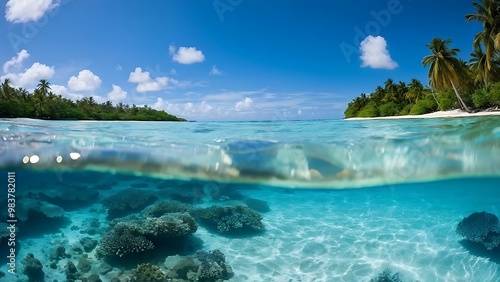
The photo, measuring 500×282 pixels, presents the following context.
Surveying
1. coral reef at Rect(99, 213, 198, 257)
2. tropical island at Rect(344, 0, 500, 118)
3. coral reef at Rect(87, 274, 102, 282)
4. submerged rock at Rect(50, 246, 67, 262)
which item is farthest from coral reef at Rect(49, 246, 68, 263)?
tropical island at Rect(344, 0, 500, 118)

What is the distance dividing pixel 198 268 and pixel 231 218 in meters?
3.05

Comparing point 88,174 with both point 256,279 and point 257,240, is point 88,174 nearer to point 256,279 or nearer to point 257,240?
point 257,240

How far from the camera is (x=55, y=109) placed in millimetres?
38875

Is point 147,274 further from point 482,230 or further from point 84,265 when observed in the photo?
point 482,230

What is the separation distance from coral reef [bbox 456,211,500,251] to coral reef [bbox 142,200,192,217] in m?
10.6

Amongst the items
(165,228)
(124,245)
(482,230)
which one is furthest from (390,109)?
(124,245)

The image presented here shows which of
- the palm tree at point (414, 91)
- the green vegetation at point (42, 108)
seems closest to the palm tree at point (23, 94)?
the green vegetation at point (42, 108)

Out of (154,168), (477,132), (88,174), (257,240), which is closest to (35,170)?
(88,174)

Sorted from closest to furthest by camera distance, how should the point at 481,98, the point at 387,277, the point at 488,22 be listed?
the point at 387,277 < the point at 488,22 < the point at 481,98

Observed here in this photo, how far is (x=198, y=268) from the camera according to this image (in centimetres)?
903

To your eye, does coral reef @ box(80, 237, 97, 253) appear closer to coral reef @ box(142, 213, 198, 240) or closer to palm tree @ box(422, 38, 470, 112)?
coral reef @ box(142, 213, 198, 240)

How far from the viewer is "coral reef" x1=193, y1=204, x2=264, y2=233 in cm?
1173

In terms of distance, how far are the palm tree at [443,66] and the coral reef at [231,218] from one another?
3596 centimetres

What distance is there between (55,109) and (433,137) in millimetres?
41436
